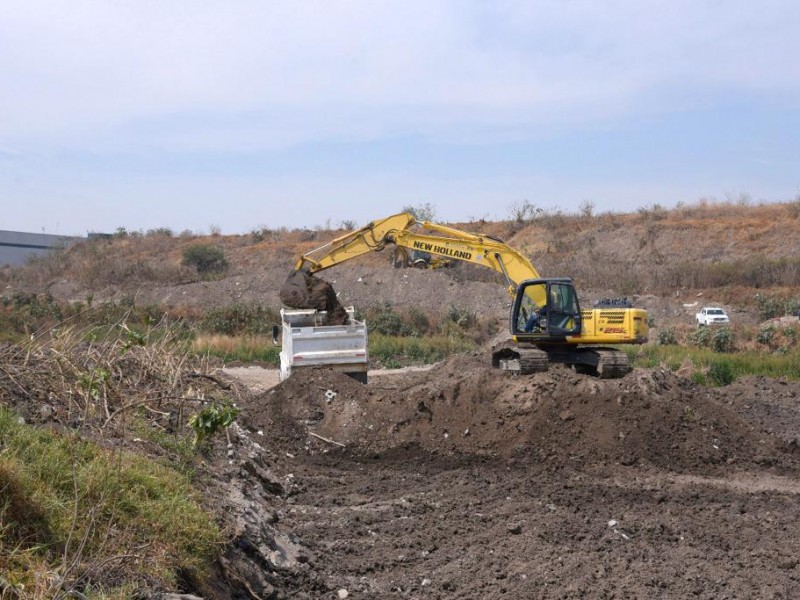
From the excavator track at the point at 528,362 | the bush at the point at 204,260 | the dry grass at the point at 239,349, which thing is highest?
the bush at the point at 204,260

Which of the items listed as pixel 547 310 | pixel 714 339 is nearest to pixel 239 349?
pixel 547 310

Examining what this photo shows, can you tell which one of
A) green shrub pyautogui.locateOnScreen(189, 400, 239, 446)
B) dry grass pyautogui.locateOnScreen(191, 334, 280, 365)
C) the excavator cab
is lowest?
dry grass pyautogui.locateOnScreen(191, 334, 280, 365)

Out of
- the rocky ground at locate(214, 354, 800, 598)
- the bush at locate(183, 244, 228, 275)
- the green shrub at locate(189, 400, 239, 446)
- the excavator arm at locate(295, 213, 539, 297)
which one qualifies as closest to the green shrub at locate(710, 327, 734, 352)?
the rocky ground at locate(214, 354, 800, 598)

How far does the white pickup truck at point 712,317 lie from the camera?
33156 mm

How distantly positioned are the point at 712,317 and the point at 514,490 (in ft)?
81.4

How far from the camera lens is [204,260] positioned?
52.8 meters

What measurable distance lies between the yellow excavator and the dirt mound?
1.00m

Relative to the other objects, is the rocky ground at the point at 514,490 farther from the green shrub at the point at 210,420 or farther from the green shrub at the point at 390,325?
the green shrub at the point at 390,325

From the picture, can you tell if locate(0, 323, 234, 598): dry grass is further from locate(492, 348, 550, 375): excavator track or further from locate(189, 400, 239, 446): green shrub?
locate(492, 348, 550, 375): excavator track

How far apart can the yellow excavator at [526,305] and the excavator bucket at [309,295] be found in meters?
0.02

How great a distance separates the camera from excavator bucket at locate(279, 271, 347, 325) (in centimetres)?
1786

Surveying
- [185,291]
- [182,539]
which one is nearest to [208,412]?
[182,539]

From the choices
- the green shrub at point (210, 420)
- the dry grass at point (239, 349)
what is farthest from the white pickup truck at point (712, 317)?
the green shrub at point (210, 420)

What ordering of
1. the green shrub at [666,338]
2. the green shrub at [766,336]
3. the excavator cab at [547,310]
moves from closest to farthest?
the excavator cab at [547,310] → the green shrub at [766,336] → the green shrub at [666,338]
